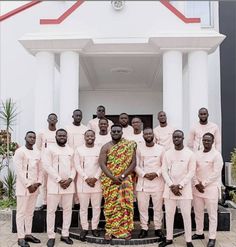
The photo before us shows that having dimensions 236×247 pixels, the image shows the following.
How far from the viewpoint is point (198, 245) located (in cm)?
577

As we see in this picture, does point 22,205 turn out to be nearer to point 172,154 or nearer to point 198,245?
point 172,154

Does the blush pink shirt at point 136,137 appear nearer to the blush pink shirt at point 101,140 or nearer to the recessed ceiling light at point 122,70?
the blush pink shirt at point 101,140

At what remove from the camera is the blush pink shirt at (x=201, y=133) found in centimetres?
652

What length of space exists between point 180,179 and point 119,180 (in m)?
0.91

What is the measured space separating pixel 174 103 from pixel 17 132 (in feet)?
16.9

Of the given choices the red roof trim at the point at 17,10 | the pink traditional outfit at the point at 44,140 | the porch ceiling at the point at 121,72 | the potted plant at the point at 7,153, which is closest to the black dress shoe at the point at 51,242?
the pink traditional outfit at the point at 44,140

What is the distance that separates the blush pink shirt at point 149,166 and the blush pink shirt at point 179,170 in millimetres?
214

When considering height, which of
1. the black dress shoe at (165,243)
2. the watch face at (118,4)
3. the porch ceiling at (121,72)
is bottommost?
the black dress shoe at (165,243)

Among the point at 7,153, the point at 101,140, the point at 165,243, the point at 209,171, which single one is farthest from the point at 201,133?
the point at 7,153

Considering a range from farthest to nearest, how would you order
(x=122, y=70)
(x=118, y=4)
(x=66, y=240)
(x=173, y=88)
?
(x=122, y=70) < (x=118, y=4) < (x=173, y=88) < (x=66, y=240)

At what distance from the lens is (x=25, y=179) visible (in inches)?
221

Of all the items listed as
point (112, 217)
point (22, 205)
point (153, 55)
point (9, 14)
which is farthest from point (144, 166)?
point (9, 14)

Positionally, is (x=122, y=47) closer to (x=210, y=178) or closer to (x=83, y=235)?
(x=210, y=178)

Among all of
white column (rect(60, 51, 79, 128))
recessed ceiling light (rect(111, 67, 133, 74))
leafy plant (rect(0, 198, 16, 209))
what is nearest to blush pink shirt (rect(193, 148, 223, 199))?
white column (rect(60, 51, 79, 128))
